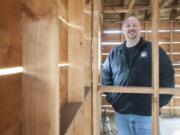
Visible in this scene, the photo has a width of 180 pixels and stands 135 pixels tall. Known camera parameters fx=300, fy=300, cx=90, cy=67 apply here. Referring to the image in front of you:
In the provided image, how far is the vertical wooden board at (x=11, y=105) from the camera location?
0.56m

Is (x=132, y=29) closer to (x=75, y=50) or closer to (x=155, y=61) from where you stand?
(x=155, y=61)

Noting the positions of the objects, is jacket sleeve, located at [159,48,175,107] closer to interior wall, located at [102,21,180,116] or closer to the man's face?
the man's face

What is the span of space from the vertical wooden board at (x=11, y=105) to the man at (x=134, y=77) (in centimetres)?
185

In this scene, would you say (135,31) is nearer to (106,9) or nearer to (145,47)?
(145,47)

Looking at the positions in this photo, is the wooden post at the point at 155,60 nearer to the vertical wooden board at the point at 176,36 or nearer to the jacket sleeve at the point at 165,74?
the jacket sleeve at the point at 165,74

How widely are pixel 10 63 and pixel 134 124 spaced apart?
205 centimetres

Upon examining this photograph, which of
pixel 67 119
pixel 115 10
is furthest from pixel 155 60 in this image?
pixel 115 10

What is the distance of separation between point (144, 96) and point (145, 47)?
0.43m

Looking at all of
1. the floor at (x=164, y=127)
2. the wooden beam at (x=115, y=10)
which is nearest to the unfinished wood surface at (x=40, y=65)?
the floor at (x=164, y=127)

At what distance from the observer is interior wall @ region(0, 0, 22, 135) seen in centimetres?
56

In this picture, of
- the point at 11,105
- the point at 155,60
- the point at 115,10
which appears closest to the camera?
the point at 11,105

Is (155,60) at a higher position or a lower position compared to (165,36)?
lower

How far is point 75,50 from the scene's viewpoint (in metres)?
1.47

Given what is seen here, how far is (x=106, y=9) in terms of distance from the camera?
6957 mm
